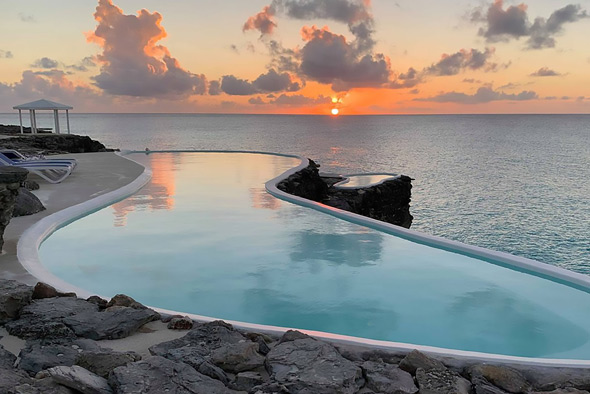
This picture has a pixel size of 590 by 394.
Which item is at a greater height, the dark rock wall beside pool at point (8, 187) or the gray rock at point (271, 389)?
the dark rock wall beside pool at point (8, 187)

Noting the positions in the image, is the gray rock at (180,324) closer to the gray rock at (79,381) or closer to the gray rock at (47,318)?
the gray rock at (47,318)

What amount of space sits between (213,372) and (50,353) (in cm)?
131

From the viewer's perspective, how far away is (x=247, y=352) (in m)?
3.97

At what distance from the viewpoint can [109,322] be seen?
4.48 m

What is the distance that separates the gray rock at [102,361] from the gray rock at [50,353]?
159 mm

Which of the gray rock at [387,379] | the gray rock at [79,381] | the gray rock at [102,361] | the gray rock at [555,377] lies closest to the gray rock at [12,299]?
the gray rock at [102,361]

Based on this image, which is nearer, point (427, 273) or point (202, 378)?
point (202, 378)

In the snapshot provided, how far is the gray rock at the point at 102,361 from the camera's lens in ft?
11.5

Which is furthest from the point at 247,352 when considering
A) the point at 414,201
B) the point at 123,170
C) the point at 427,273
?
the point at 414,201

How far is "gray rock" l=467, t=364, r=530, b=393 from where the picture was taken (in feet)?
12.6

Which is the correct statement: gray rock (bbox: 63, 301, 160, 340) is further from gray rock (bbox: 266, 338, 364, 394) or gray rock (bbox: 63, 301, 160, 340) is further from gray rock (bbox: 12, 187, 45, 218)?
gray rock (bbox: 12, 187, 45, 218)

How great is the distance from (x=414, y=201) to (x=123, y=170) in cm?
2554

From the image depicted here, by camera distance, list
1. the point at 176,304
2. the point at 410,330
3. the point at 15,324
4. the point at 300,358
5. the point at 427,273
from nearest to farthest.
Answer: the point at 300,358 < the point at 15,324 < the point at 410,330 < the point at 176,304 < the point at 427,273

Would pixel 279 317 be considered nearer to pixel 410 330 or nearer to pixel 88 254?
pixel 410 330
